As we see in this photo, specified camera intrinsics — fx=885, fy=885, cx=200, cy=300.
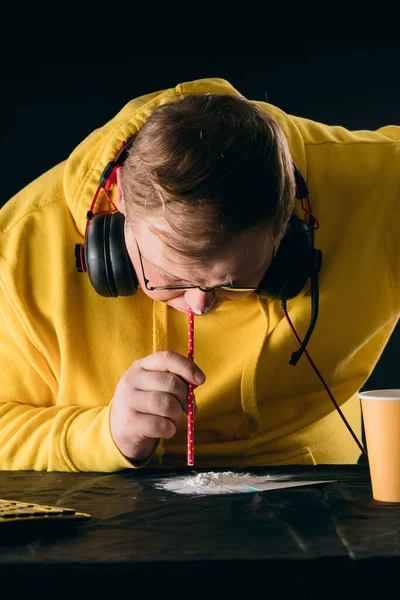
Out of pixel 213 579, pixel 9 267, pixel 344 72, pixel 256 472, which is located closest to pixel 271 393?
pixel 256 472

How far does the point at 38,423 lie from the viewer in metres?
1.64

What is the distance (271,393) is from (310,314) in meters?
0.20

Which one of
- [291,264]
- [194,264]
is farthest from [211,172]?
[291,264]

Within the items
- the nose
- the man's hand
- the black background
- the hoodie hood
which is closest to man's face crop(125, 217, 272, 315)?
the nose

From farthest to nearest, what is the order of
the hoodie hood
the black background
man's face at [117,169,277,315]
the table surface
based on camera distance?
the black background → the hoodie hood → man's face at [117,169,277,315] → the table surface

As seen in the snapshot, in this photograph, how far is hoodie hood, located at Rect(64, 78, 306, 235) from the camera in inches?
63.6

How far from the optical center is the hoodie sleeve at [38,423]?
1513 mm

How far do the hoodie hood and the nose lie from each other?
36cm

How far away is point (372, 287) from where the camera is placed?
170 centimetres

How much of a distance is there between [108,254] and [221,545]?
24.9 inches

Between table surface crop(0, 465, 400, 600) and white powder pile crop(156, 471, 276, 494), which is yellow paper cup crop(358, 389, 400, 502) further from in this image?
white powder pile crop(156, 471, 276, 494)

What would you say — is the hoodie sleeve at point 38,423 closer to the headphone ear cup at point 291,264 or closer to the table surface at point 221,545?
the table surface at point 221,545

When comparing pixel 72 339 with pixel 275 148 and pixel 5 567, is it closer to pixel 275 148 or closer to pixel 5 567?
pixel 275 148

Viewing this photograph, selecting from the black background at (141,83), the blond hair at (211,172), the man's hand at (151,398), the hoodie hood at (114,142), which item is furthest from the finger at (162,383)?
the black background at (141,83)
